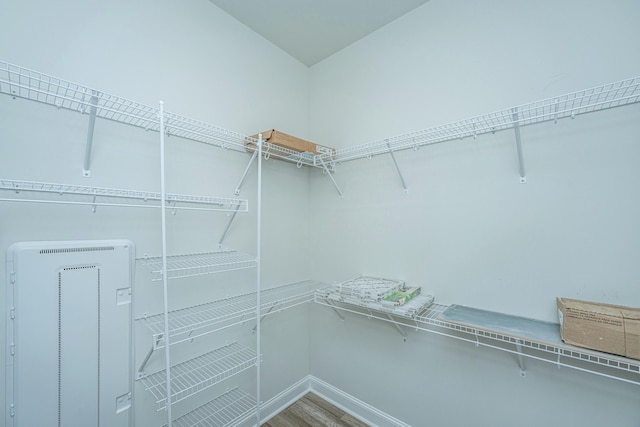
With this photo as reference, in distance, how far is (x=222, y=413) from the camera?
162cm

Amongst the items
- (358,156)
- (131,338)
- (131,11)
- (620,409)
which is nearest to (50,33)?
(131,11)

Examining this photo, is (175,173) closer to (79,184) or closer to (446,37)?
A: (79,184)

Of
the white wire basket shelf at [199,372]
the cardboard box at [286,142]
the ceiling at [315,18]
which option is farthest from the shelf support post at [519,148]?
the white wire basket shelf at [199,372]

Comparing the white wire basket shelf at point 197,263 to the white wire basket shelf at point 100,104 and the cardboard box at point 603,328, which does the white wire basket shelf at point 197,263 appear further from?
the cardboard box at point 603,328

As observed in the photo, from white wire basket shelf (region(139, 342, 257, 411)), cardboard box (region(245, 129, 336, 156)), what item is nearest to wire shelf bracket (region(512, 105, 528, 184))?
cardboard box (region(245, 129, 336, 156))

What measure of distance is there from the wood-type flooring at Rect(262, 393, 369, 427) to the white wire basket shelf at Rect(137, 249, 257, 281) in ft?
4.11

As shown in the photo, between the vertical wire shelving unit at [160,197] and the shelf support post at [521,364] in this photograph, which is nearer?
the vertical wire shelving unit at [160,197]

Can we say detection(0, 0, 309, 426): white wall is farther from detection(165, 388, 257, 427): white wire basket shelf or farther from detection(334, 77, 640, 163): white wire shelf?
detection(334, 77, 640, 163): white wire shelf

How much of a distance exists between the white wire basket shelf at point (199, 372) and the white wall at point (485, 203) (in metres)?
0.81

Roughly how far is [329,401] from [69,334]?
1846 mm

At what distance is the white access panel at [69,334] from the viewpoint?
1.01 meters

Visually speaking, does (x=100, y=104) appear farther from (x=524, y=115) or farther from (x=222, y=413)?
(x=524, y=115)

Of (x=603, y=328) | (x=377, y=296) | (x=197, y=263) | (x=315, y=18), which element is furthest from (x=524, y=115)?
(x=197, y=263)

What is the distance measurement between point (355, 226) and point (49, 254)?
170cm
